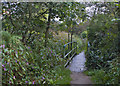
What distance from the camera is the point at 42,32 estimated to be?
2998 millimetres

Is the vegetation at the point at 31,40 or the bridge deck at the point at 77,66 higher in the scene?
the vegetation at the point at 31,40

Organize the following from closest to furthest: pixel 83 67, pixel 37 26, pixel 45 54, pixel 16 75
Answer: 1. pixel 16 75
2. pixel 37 26
3. pixel 45 54
4. pixel 83 67

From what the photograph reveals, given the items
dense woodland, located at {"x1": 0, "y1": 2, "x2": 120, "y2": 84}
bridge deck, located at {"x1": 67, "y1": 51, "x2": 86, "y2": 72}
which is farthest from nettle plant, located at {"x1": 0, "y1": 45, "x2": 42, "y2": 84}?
bridge deck, located at {"x1": 67, "y1": 51, "x2": 86, "y2": 72}

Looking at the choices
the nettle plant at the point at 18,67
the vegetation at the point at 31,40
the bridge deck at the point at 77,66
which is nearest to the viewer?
the nettle plant at the point at 18,67

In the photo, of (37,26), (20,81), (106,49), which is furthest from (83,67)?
(20,81)

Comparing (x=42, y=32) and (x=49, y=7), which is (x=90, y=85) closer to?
(x=42, y=32)

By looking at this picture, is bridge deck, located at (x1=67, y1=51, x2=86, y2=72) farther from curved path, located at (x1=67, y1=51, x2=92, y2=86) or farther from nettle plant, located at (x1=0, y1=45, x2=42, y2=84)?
nettle plant, located at (x1=0, y1=45, x2=42, y2=84)

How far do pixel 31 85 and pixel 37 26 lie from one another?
3.94ft

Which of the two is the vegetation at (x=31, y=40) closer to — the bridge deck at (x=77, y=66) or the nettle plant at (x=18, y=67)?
the nettle plant at (x=18, y=67)

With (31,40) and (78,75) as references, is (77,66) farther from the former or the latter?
(31,40)

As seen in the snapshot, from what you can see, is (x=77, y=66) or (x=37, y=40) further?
(x=77, y=66)

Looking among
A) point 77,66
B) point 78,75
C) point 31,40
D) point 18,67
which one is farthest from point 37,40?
A: point 77,66

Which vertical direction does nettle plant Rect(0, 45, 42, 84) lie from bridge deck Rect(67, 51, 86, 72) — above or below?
above

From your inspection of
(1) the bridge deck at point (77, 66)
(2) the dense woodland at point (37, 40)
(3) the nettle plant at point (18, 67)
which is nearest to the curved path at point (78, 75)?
(1) the bridge deck at point (77, 66)
